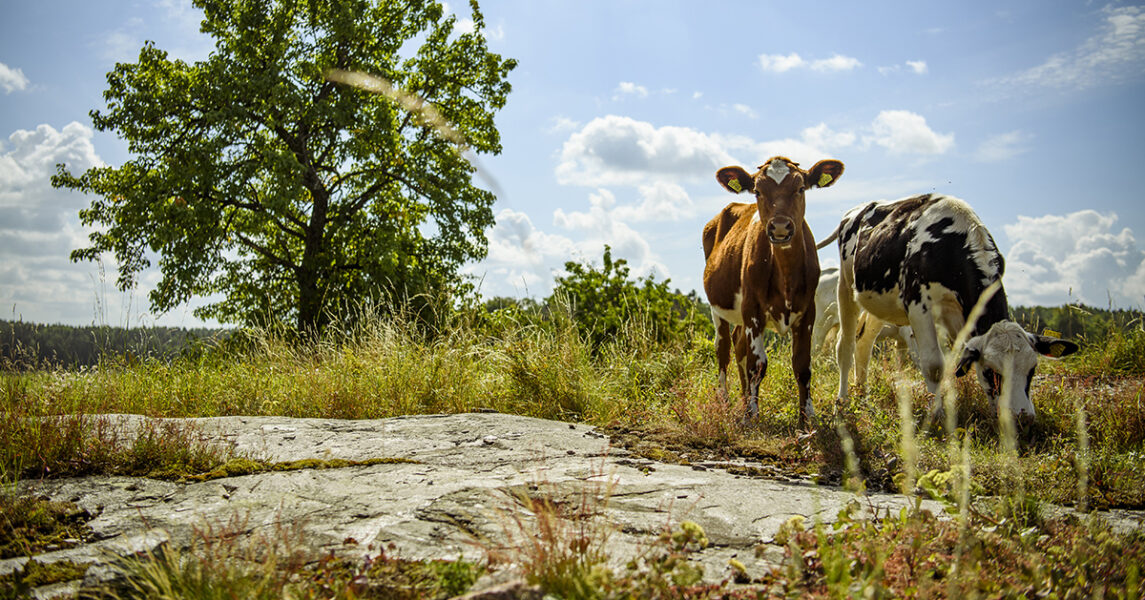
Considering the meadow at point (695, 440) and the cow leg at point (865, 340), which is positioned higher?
the cow leg at point (865, 340)

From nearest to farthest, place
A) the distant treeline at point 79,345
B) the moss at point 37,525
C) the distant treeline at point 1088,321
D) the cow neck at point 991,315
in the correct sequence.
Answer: the moss at point 37,525
the cow neck at point 991,315
the distant treeline at point 79,345
the distant treeline at point 1088,321

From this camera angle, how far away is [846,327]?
830cm

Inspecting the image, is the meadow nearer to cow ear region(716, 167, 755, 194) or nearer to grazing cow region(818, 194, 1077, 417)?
grazing cow region(818, 194, 1077, 417)

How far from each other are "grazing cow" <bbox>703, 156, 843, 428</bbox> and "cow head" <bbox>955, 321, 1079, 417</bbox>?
1.30m

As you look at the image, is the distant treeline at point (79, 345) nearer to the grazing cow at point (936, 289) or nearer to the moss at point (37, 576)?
the moss at point (37, 576)

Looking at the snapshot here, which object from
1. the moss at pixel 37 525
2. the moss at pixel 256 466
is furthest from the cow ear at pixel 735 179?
the moss at pixel 37 525

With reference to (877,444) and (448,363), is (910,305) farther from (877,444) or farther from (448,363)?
(448,363)

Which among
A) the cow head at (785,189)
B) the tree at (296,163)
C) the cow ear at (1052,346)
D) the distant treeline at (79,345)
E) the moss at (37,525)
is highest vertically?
the tree at (296,163)

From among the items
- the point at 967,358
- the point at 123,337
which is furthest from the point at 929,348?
the point at 123,337

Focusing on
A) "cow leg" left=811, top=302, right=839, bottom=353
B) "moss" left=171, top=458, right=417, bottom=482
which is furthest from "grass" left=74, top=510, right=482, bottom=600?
"cow leg" left=811, top=302, right=839, bottom=353

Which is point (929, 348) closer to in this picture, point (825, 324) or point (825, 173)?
point (825, 173)

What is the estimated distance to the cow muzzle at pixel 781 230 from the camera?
6098 mm

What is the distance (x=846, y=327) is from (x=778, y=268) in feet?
7.07

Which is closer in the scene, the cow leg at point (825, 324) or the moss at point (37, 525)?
the moss at point (37, 525)
